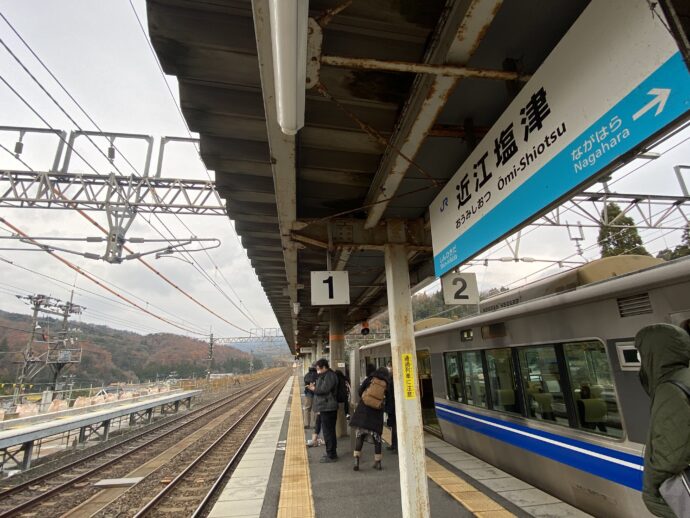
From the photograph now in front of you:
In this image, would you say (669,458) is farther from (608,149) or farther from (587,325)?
(587,325)

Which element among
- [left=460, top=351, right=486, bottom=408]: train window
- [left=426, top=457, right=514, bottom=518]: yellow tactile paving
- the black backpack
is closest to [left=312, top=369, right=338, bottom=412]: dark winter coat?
the black backpack

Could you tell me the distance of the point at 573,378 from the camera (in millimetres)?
4215

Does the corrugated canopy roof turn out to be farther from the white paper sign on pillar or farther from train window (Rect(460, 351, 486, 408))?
train window (Rect(460, 351, 486, 408))

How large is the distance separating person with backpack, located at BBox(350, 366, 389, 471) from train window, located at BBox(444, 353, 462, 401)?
1.63 meters

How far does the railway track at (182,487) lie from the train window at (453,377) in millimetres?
4407

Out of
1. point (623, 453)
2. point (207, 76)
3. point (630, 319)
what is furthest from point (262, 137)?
point (623, 453)

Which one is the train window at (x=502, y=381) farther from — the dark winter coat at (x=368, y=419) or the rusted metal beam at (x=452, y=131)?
the rusted metal beam at (x=452, y=131)

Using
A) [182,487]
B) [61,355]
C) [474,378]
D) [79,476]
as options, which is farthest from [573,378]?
[61,355]

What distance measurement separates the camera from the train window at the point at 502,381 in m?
5.30

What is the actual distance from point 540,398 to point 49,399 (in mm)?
17330

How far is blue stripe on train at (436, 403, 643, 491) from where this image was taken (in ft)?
11.2

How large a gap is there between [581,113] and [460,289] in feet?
11.4

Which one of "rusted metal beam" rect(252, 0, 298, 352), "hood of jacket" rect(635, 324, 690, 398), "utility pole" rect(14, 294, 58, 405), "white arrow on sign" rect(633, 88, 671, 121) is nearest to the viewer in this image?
"white arrow on sign" rect(633, 88, 671, 121)

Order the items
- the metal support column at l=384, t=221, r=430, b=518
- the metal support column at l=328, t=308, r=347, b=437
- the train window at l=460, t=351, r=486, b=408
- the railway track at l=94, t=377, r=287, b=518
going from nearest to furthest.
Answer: the metal support column at l=384, t=221, r=430, b=518
the railway track at l=94, t=377, r=287, b=518
the train window at l=460, t=351, r=486, b=408
the metal support column at l=328, t=308, r=347, b=437
